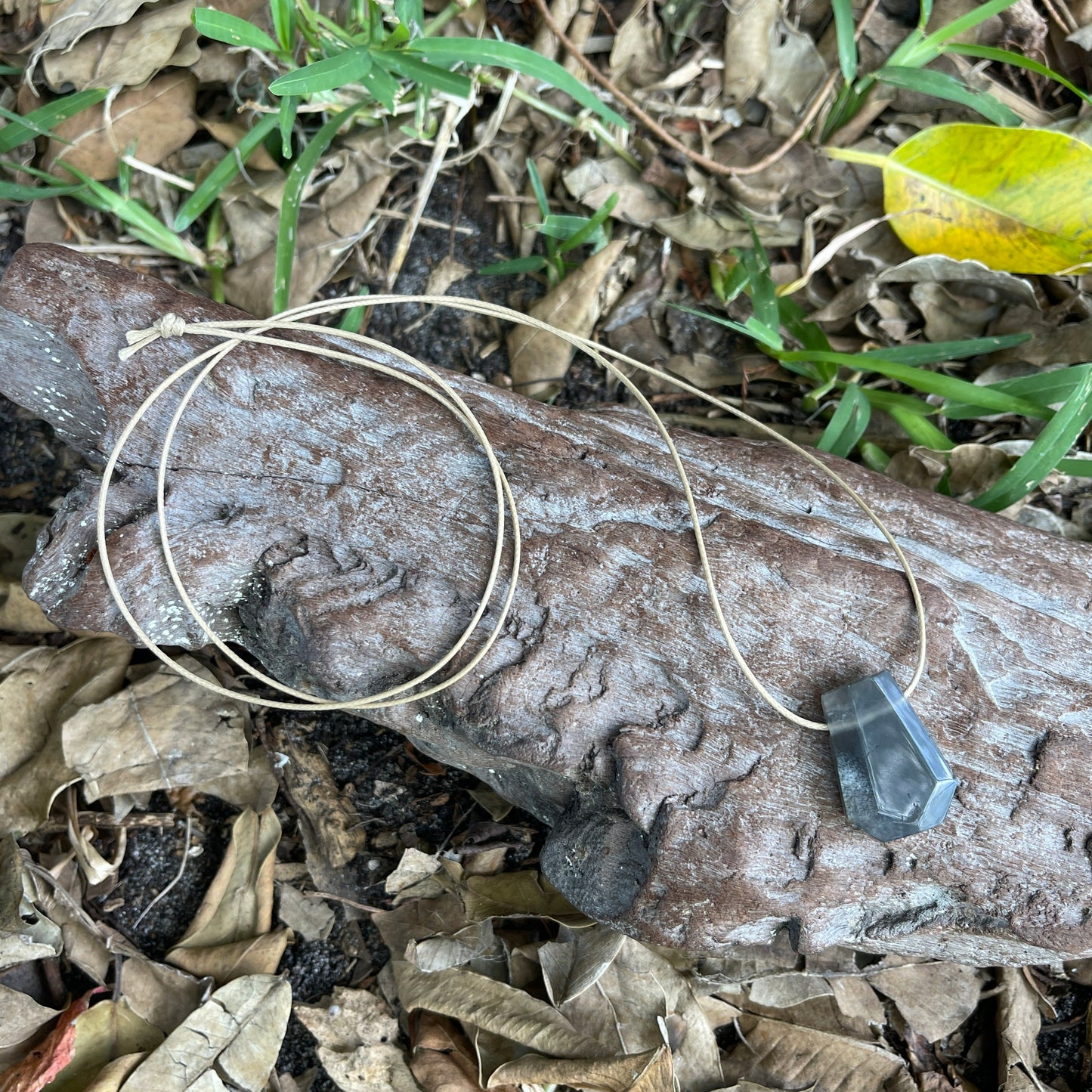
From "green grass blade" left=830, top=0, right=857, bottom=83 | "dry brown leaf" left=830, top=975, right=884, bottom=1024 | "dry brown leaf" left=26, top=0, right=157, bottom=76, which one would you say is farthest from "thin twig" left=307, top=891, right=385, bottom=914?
"green grass blade" left=830, top=0, right=857, bottom=83

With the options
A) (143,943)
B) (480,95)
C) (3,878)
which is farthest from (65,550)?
(480,95)

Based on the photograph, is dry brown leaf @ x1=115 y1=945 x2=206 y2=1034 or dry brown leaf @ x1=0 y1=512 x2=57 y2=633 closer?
dry brown leaf @ x1=115 y1=945 x2=206 y2=1034

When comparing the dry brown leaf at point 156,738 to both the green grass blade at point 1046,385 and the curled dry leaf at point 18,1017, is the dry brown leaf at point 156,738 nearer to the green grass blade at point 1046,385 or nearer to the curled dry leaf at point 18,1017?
the curled dry leaf at point 18,1017

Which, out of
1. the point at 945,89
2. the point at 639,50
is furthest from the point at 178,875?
the point at 945,89

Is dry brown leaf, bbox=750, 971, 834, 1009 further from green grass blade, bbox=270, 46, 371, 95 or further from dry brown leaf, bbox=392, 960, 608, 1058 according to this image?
green grass blade, bbox=270, 46, 371, 95

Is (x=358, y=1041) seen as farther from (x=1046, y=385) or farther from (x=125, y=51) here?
(x=125, y=51)

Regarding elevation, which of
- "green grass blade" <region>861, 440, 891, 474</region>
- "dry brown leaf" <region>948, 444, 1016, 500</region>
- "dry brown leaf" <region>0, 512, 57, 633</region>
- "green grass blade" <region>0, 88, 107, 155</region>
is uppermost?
"green grass blade" <region>0, 88, 107, 155</region>
